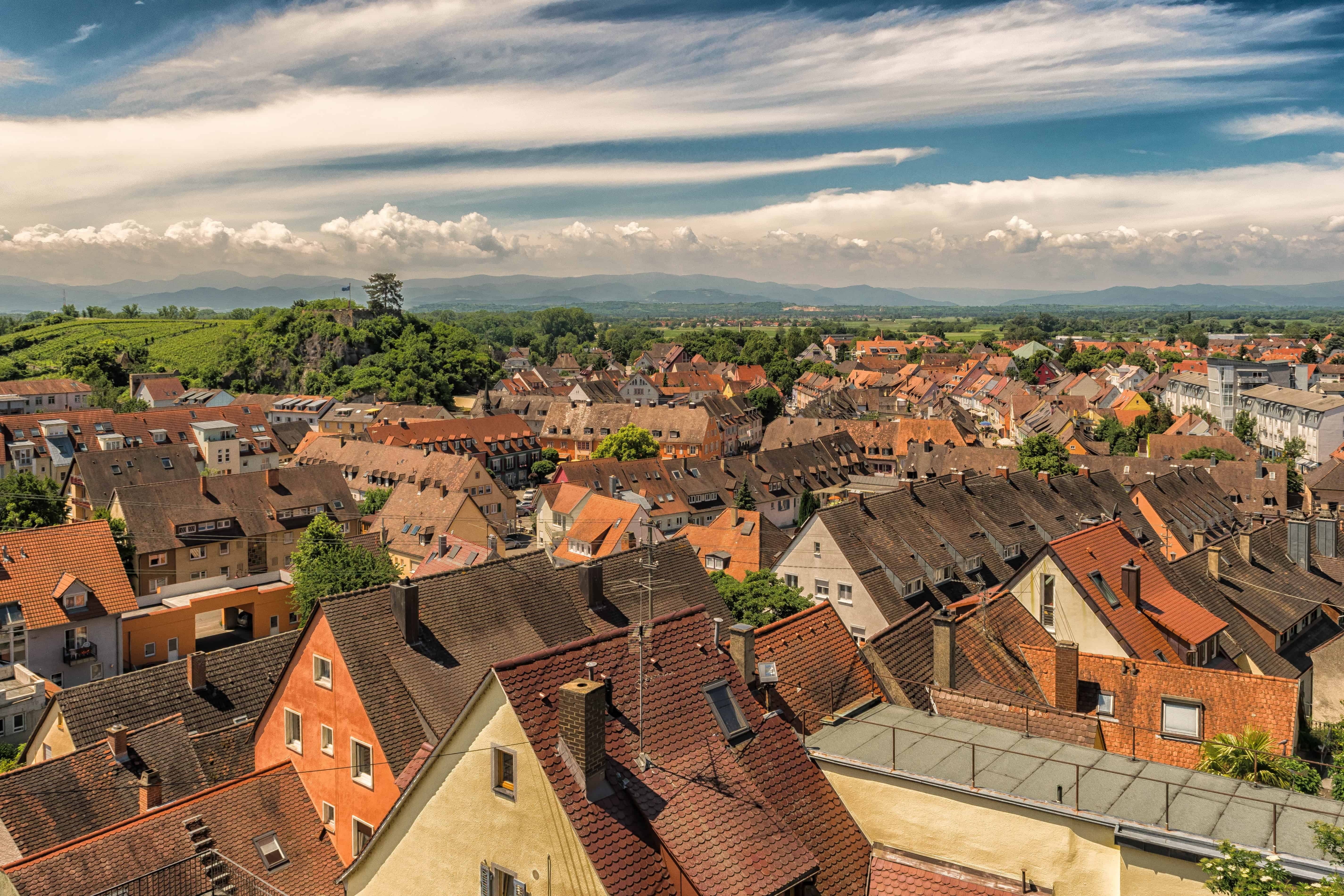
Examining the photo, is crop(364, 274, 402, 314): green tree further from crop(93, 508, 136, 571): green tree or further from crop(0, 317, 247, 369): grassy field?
crop(93, 508, 136, 571): green tree

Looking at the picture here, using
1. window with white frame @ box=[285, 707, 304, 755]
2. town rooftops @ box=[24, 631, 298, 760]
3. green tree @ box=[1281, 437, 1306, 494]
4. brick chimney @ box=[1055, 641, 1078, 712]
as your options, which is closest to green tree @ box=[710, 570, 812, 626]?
brick chimney @ box=[1055, 641, 1078, 712]

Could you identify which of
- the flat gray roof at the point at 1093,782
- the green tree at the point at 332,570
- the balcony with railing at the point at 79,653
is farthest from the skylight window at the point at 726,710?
the balcony with railing at the point at 79,653

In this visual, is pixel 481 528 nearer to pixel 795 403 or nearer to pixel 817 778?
pixel 817 778

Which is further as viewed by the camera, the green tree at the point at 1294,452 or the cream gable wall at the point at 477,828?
the green tree at the point at 1294,452

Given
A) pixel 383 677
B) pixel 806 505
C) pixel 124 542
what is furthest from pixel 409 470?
pixel 383 677

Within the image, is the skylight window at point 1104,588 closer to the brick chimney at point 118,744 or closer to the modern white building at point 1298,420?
the brick chimney at point 118,744

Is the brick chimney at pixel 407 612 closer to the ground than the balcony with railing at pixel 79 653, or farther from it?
farther from it
